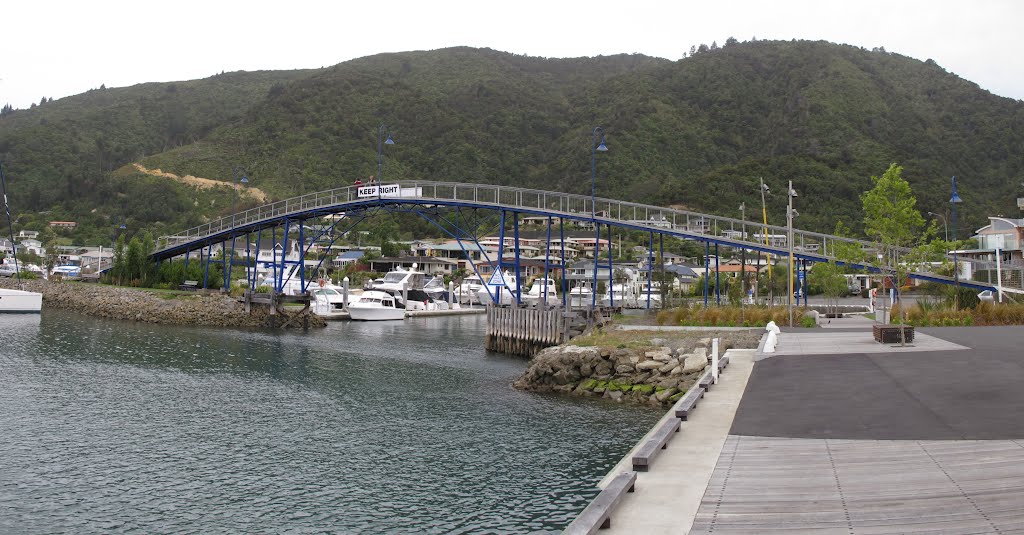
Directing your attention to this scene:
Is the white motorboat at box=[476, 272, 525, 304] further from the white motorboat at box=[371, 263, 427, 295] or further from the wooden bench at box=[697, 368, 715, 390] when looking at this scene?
the wooden bench at box=[697, 368, 715, 390]

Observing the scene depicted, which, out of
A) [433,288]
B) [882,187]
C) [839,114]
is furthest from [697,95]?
[882,187]

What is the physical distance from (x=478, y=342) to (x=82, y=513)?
38296 millimetres

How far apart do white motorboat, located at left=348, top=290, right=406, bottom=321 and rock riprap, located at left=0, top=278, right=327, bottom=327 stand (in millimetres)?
6801

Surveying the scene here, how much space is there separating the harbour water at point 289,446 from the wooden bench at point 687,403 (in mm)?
2496

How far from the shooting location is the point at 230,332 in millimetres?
54375

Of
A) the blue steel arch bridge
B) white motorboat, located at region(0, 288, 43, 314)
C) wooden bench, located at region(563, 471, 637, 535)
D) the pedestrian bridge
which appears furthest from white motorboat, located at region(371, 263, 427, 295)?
wooden bench, located at region(563, 471, 637, 535)

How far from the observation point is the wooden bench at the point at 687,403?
47.3 ft

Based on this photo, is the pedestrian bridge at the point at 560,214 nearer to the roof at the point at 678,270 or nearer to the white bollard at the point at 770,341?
the white bollard at the point at 770,341

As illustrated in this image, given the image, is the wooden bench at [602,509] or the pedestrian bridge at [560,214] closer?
the wooden bench at [602,509]

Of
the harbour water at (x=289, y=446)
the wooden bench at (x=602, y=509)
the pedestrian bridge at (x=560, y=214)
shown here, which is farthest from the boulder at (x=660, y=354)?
the wooden bench at (x=602, y=509)

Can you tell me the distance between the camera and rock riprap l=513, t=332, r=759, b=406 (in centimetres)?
2642

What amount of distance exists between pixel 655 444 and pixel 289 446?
38.1ft

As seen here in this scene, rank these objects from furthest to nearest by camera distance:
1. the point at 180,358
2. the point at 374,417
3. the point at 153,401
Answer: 1. the point at 180,358
2. the point at 153,401
3. the point at 374,417

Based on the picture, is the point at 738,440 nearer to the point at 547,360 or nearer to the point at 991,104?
the point at 547,360
